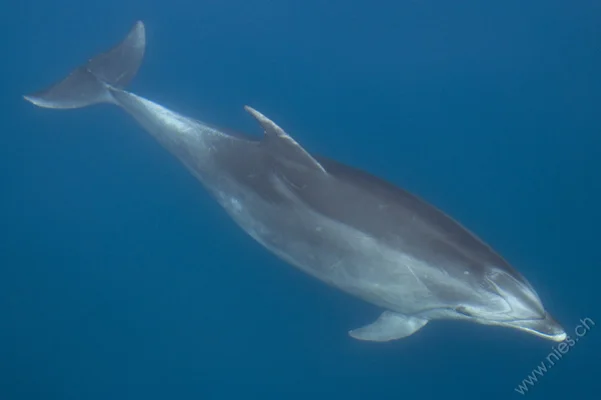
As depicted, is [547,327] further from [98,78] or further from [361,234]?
[98,78]

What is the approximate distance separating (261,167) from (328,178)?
1.06 metres

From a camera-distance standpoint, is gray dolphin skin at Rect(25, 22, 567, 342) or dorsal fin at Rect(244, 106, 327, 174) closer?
gray dolphin skin at Rect(25, 22, 567, 342)

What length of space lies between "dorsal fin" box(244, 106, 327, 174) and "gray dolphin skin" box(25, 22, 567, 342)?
2 centimetres

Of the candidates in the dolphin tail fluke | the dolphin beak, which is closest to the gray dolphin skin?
the dolphin beak

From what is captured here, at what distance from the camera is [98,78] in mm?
9836

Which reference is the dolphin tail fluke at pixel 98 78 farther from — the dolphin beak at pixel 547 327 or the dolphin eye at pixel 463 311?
the dolphin beak at pixel 547 327

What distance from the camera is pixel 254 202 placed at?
8.11m

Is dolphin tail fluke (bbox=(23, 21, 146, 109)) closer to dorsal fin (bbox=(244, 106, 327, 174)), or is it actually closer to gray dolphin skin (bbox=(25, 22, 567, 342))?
gray dolphin skin (bbox=(25, 22, 567, 342))

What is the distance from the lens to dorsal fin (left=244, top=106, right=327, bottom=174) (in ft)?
23.4

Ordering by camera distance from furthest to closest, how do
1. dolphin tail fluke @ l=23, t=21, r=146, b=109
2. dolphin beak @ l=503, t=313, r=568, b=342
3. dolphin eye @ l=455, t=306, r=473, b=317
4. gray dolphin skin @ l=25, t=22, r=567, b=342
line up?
dolphin tail fluke @ l=23, t=21, r=146, b=109 → dolphin eye @ l=455, t=306, r=473, b=317 → gray dolphin skin @ l=25, t=22, r=567, b=342 → dolphin beak @ l=503, t=313, r=568, b=342

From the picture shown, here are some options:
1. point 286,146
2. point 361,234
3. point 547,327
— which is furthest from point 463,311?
point 286,146

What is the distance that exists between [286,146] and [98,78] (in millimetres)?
4465

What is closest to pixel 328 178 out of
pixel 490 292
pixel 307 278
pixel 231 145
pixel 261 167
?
pixel 261 167

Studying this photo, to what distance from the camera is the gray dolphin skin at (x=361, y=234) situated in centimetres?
679
